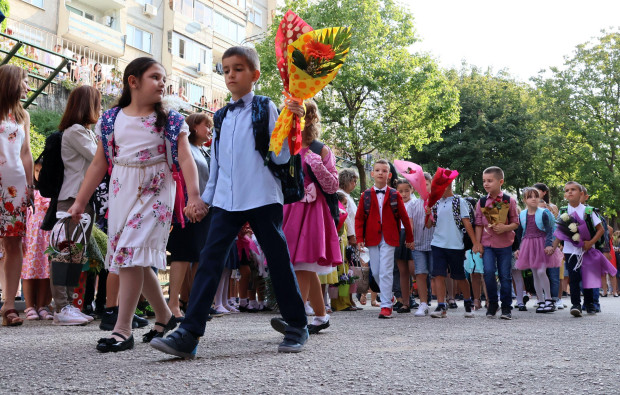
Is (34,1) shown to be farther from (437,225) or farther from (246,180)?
(246,180)

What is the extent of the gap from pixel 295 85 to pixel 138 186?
1.22m

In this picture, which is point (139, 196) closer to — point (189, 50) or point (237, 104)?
point (237, 104)

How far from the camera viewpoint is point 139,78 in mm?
4574

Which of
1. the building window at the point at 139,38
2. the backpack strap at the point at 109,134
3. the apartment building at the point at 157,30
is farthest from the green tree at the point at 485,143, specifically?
the backpack strap at the point at 109,134

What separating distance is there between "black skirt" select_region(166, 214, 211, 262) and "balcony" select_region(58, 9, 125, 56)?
27.1 m

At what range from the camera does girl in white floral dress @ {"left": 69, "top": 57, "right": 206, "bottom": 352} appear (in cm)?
423

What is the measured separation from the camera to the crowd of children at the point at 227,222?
4234 mm

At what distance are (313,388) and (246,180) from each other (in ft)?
5.27

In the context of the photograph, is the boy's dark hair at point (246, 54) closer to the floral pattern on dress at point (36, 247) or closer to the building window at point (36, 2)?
the floral pattern on dress at point (36, 247)

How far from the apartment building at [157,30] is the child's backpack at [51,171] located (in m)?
21.8

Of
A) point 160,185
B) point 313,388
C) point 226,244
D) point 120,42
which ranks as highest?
point 120,42

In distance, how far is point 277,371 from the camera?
3.47m

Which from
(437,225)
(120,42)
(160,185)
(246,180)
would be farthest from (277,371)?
(120,42)

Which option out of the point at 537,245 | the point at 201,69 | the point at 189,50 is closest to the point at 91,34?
the point at 189,50
